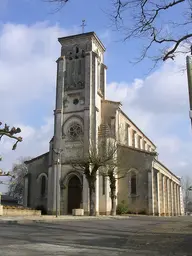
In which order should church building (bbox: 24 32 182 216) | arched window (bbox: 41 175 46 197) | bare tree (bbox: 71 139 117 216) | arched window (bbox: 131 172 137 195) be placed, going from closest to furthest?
bare tree (bbox: 71 139 117 216) → church building (bbox: 24 32 182 216) → arched window (bbox: 131 172 137 195) → arched window (bbox: 41 175 46 197)

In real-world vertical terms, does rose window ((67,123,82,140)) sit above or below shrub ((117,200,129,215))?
above

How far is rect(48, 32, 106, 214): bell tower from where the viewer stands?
43.1 meters

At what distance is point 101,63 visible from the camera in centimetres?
4931

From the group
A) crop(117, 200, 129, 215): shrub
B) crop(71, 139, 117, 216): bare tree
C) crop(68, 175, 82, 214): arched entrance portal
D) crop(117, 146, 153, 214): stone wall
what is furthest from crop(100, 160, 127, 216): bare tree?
crop(68, 175, 82, 214): arched entrance portal

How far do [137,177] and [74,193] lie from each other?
8099mm

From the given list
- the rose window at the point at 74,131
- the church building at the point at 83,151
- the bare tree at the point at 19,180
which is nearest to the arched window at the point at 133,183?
the church building at the point at 83,151

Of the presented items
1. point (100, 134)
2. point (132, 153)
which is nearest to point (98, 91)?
point (100, 134)

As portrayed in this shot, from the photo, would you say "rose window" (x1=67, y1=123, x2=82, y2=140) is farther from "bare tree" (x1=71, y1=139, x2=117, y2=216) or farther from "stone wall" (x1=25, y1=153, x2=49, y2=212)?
"bare tree" (x1=71, y1=139, x2=117, y2=216)

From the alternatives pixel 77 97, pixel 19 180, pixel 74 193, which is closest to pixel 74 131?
pixel 77 97

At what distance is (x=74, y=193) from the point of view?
4244cm

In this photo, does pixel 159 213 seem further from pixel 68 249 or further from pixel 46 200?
pixel 68 249

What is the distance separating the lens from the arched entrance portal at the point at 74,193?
138 ft

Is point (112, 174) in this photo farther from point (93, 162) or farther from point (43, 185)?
point (43, 185)

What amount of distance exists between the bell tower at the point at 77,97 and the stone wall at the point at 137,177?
5013 mm
